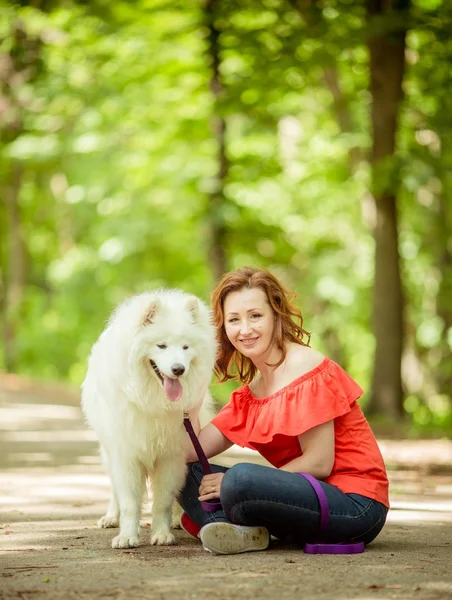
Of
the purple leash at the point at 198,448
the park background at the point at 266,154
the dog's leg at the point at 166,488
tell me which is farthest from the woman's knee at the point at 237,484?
the park background at the point at 266,154

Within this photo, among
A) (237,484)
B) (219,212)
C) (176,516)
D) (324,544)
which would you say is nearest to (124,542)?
(237,484)

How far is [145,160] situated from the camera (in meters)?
19.2

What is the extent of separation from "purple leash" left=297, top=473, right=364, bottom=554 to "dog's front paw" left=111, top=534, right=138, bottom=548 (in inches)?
33.9

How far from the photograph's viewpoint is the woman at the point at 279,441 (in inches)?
184

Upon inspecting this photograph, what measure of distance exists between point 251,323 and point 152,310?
0.51 meters

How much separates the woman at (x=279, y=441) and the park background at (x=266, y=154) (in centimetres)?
768

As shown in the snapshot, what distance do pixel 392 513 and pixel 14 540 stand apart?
8.44 ft

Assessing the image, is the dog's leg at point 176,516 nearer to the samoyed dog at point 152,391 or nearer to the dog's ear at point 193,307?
the samoyed dog at point 152,391

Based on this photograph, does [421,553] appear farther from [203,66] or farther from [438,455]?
[203,66]

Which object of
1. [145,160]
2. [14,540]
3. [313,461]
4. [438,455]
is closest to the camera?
[313,461]

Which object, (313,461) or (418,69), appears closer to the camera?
(313,461)

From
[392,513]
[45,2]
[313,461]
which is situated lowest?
[392,513]

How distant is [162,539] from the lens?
16.6 ft

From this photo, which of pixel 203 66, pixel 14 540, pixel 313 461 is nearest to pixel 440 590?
pixel 313 461
